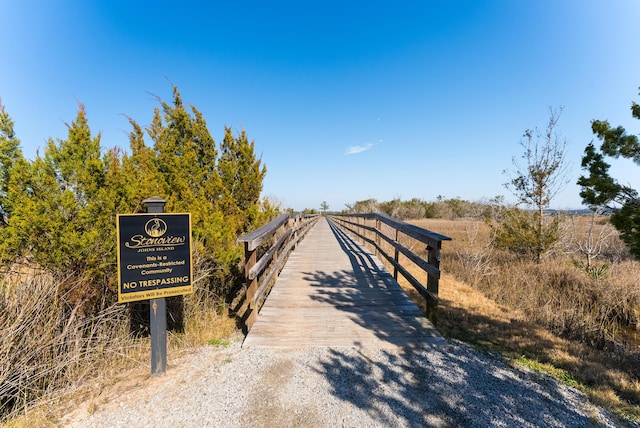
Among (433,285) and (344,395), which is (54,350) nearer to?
(344,395)

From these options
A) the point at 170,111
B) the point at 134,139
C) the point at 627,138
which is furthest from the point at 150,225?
the point at 134,139

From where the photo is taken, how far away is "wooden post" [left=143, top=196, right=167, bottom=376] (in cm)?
237

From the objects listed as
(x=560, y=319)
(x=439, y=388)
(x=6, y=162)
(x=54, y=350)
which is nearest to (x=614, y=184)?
Result: (x=560, y=319)

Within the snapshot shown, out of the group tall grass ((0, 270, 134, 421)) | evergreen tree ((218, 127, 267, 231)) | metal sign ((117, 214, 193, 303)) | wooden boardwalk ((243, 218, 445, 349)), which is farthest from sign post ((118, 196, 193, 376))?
evergreen tree ((218, 127, 267, 231))

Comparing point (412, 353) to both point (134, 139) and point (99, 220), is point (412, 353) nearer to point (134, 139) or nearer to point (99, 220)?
point (99, 220)

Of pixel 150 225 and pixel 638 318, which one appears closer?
pixel 150 225

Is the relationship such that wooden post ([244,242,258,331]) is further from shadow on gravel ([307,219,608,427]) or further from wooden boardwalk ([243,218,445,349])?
shadow on gravel ([307,219,608,427])

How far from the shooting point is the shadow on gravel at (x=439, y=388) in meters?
1.86

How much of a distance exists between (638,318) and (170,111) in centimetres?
1184

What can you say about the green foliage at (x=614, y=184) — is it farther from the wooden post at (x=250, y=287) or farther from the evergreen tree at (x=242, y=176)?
the evergreen tree at (x=242, y=176)

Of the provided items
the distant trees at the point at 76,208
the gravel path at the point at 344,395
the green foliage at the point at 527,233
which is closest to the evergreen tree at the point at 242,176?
the distant trees at the point at 76,208

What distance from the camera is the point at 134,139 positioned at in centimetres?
843

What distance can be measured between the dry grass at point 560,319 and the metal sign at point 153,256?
3.14 metres

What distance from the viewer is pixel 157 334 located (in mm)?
2396
